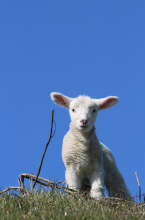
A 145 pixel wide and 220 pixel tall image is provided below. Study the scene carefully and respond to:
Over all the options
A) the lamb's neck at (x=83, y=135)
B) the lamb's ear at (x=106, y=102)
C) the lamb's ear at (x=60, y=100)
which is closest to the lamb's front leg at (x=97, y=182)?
the lamb's neck at (x=83, y=135)

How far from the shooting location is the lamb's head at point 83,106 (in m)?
6.32

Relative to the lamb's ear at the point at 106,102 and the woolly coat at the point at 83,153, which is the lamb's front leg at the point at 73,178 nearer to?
the woolly coat at the point at 83,153

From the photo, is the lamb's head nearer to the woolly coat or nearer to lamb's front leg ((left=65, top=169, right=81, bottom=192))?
the woolly coat

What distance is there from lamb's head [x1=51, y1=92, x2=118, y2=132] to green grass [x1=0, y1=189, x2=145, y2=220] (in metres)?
1.70

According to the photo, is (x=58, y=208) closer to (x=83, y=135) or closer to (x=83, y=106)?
(x=83, y=135)

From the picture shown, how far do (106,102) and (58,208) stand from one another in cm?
332

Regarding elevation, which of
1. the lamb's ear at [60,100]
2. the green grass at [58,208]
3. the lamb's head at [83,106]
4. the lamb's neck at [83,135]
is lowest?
the green grass at [58,208]

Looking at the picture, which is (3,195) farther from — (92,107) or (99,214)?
(92,107)

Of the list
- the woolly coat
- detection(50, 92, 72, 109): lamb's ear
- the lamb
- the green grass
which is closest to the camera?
the green grass

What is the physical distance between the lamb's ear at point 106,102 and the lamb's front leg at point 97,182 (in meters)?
1.25

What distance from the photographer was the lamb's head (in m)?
6.32

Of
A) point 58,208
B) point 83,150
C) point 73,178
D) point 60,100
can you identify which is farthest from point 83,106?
point 58,208

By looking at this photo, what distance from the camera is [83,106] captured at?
6.54m

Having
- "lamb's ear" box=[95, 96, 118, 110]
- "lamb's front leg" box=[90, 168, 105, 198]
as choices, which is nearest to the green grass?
"lamb's front leg" box=[90, 168, 105, 198]
